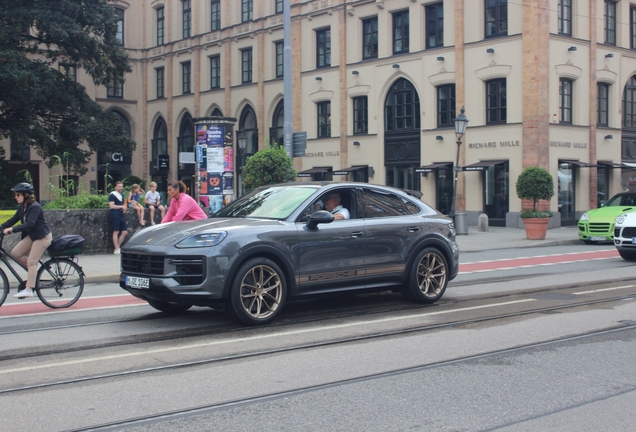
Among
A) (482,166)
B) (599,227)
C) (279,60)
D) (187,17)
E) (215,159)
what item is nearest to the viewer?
(599,227)

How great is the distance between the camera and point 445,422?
495 centimetres

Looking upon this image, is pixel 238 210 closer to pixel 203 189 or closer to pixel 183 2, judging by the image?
pixel 203 189

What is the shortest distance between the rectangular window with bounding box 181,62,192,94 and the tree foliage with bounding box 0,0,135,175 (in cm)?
1293

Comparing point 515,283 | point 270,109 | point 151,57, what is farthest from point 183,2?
point 515,283

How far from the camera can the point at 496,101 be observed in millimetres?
32469

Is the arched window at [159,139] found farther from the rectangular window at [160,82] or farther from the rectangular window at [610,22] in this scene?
the rectangular window at [610,22]

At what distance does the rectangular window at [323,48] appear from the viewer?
39750 mm

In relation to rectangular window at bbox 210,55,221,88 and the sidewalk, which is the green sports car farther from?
rectangular window at bbox 210,55,221,88

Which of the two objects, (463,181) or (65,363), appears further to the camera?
(463,181)

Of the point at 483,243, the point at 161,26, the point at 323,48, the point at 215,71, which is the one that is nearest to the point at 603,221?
the point at 483,243

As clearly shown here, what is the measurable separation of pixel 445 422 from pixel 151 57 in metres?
50.6

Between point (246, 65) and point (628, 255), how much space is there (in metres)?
32.1

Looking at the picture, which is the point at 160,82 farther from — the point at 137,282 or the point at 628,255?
the point at 137,282

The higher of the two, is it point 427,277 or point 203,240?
point 203,240
